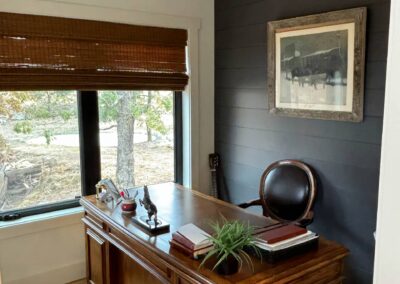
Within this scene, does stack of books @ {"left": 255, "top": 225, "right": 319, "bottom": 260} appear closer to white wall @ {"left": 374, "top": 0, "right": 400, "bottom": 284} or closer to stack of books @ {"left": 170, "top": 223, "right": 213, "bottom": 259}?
stack of books @ {"left": 170, "top": 223, "right": 213, "bottom": 259}

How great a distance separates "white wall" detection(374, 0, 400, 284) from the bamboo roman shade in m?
2.58

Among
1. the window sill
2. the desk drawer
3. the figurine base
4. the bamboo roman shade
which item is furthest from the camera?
the window sill

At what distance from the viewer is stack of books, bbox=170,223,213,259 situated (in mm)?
1700

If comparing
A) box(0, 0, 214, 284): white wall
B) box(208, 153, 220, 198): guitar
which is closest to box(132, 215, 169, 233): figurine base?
box(0, 0, 214, 284): white wall

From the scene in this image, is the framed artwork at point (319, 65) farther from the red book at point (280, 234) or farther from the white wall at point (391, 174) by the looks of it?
the white wall at point (391, 174)

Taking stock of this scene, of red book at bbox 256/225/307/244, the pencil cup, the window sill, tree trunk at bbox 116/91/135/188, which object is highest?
tree trunk at bbox 116/91/135/188

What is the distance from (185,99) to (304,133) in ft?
3.77

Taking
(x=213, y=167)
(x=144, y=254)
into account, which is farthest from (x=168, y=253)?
(x=213, y=167)

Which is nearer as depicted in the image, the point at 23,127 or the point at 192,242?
the point at 192,242

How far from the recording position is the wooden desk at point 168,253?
5.27ft

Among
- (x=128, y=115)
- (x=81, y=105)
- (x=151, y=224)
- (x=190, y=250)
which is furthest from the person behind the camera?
(x=128, y=115)

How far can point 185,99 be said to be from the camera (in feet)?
11.4

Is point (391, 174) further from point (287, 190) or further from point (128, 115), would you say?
point (128, 115)

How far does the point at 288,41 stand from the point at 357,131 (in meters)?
0.82
